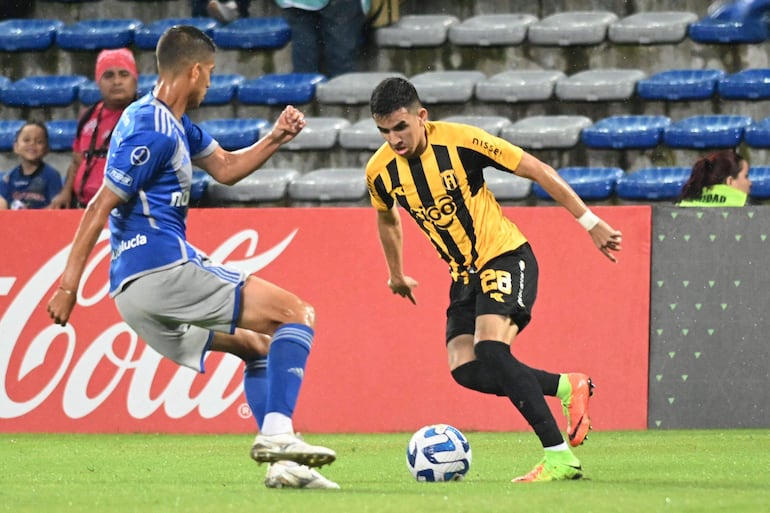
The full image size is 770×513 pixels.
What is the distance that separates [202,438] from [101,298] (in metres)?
1.30

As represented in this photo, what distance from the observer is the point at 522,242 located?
6.59 m

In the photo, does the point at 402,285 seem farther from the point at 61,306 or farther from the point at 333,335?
the point at 333,335

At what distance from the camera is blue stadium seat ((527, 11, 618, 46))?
1220cm

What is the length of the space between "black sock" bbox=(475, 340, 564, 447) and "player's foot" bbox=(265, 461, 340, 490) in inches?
37.9

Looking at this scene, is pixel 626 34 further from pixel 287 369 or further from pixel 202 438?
pixel 287 369

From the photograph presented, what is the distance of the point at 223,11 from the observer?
1340 centimetres

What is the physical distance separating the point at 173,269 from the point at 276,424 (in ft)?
2.45

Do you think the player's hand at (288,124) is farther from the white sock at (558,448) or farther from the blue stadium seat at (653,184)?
the blue stadium seat at (653,184)

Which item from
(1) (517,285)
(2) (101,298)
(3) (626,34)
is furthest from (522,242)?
(3) (626,34)

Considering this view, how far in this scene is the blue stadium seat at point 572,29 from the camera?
1220 cm

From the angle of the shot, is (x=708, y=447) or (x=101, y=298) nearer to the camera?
(x=708, y=447)

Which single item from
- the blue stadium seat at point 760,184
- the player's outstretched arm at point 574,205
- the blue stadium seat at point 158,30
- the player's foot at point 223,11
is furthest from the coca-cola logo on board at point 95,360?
the player's foot at point 223,11

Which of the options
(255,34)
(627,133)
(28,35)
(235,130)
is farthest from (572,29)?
(28,35)

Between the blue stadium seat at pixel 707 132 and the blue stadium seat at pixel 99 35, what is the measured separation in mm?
5412
